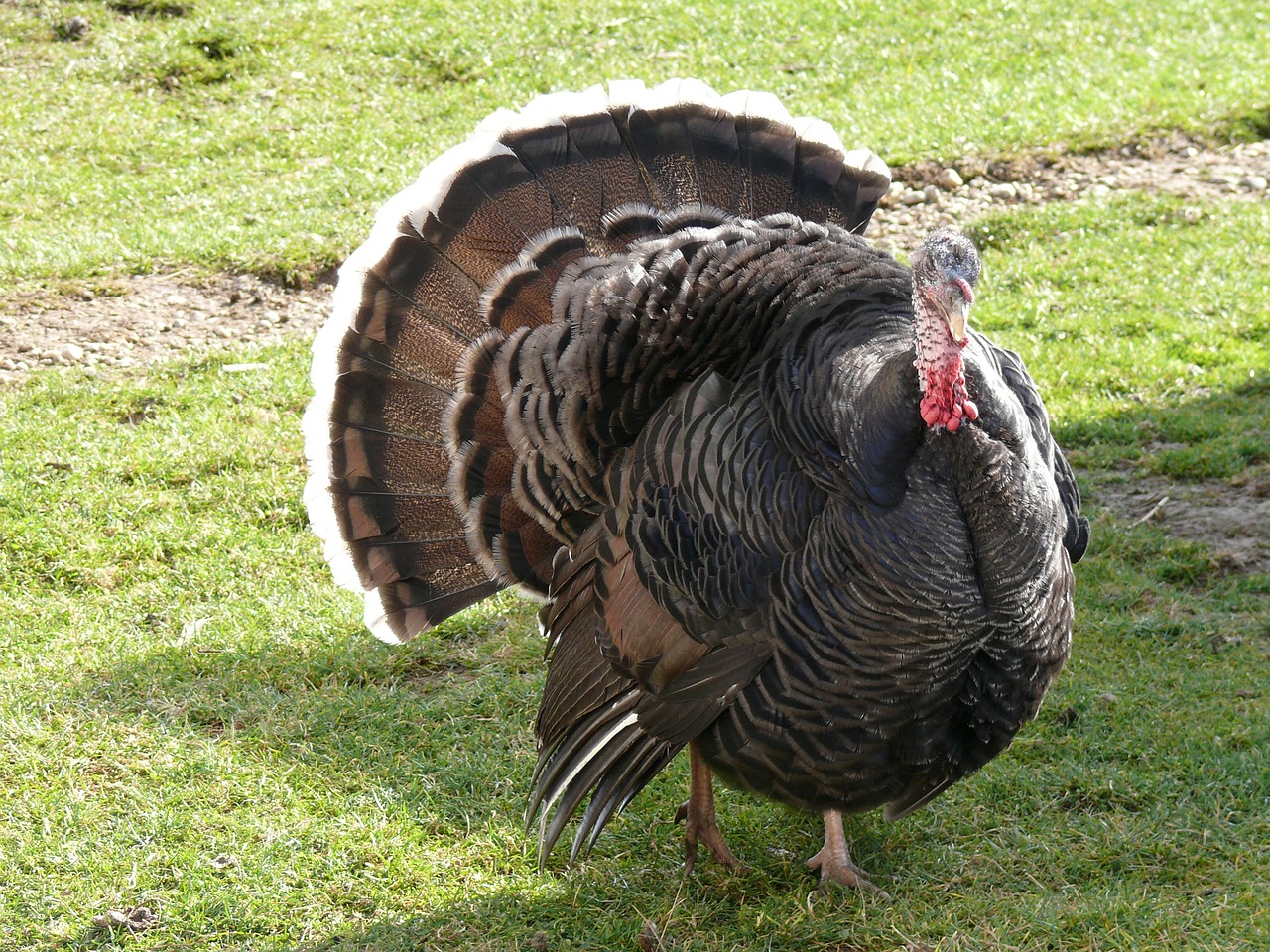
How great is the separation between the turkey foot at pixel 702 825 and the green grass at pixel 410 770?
0.23 feet

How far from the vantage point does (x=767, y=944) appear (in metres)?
4.21

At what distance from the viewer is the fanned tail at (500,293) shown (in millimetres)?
4535

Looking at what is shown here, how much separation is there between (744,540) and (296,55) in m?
9.06

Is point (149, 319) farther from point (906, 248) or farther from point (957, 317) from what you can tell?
point (957, 317)

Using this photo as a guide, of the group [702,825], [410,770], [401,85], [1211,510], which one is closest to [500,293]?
[410,770]

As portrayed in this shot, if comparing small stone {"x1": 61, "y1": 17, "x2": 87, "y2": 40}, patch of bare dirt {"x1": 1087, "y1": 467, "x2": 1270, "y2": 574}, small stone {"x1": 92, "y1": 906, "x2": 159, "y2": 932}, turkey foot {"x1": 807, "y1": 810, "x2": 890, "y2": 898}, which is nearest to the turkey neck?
turkey foot {"x1": 807, "y1": 810, "x2": 890, "y2": 898}

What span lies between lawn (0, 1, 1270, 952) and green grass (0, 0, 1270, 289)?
6cm

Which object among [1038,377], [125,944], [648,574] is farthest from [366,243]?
[1038,377]

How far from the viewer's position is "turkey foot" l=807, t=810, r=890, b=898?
441cm

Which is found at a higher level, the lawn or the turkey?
the turkey

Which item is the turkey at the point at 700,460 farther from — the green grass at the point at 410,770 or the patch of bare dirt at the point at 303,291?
the patch of bare dirt at the point at 303,291

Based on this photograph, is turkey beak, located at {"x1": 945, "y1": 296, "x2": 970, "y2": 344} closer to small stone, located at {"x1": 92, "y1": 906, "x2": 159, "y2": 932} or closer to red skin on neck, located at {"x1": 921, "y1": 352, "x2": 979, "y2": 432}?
red skin on neck, located at {"x1": 921, "y1": 352, "x2": 979, "y2": 432}

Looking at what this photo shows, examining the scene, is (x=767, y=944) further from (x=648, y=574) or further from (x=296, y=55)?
(x=296, y=55)

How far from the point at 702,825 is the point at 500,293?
189 centimetres
